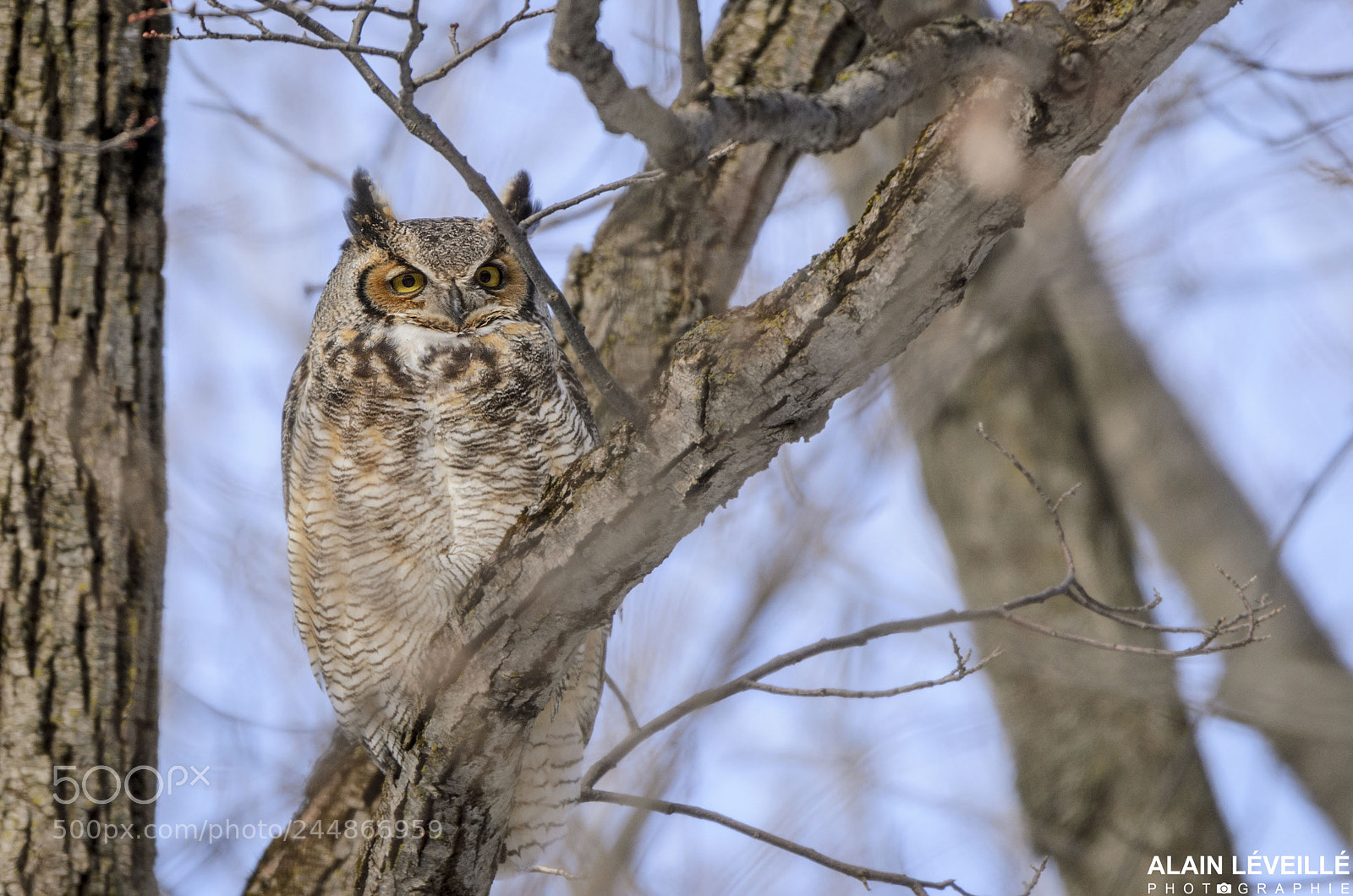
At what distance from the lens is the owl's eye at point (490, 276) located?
2955mm

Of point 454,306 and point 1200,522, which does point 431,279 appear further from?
point 1200,522

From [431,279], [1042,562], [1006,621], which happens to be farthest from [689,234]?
[1042,562]

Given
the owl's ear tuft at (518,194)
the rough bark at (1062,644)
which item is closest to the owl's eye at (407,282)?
the owl's ear tuft at (518,194)

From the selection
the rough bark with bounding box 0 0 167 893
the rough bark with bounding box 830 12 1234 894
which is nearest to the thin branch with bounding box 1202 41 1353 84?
the rough bark with bounding box 830 12 1234 894

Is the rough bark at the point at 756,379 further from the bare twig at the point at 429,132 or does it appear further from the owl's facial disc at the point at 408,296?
the owl's facial disc at the point at 408,296

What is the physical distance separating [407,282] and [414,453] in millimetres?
542

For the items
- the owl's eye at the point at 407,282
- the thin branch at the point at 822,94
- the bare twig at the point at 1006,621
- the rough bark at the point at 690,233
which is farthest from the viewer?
the rough bark at the point at 690,233

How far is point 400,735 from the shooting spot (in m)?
2.97

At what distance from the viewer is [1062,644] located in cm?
395

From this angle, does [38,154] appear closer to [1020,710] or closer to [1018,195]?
[1018,195]

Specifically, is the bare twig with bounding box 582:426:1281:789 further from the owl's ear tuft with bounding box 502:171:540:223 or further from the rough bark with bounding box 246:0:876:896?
the owl's ear tuft with bounding box 502:171:540:223

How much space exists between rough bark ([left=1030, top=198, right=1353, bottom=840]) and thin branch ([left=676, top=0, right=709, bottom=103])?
2231 millimetres

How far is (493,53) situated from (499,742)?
2.32 metres

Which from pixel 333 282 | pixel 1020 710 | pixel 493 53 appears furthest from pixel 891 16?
pixel 1020 710
